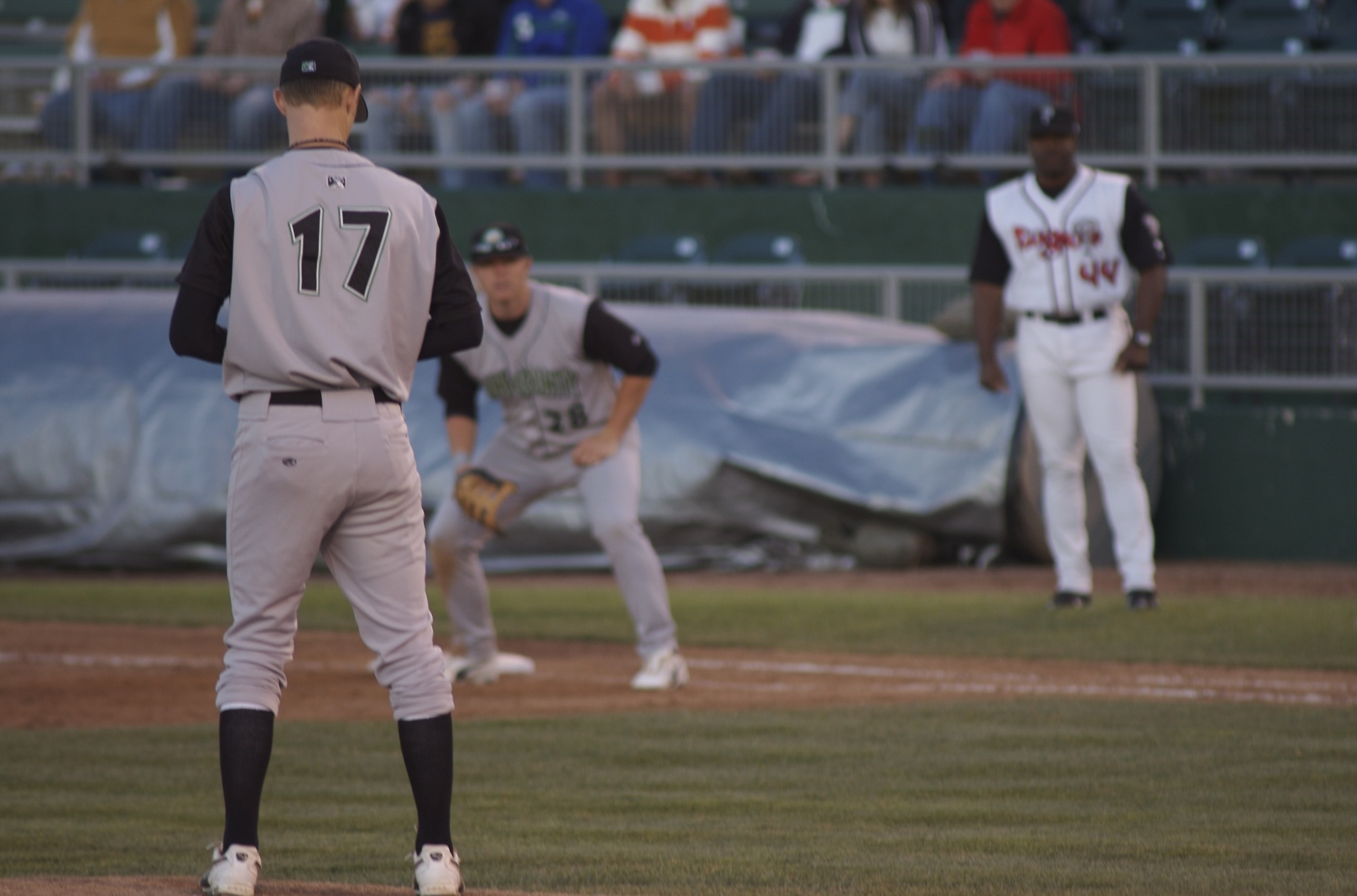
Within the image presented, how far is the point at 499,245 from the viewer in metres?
7.45

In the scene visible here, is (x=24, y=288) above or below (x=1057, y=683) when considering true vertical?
above

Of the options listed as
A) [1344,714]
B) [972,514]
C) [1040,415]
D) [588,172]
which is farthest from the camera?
[588,172]

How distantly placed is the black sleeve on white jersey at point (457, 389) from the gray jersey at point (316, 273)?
378 centimetres

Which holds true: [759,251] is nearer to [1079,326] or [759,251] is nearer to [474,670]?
[1079,326]

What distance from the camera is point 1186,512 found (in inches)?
494

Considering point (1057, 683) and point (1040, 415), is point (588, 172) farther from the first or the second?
point (1057, 683)

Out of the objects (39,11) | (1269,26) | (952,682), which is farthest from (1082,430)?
(39,11)

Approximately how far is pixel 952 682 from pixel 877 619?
77.7 inches

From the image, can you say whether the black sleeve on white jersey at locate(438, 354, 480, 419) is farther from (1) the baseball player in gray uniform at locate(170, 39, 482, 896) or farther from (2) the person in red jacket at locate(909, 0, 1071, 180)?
(2) the person in red jacket at locate(909, 0, 1071, 180)

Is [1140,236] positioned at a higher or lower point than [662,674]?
higher

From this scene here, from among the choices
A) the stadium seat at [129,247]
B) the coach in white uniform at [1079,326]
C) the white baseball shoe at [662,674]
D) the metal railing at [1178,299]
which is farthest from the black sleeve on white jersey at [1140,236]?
the stadium seat at [129,247]

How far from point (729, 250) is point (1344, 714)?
820cm

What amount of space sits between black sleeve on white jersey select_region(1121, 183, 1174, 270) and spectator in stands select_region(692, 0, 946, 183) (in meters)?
4.87

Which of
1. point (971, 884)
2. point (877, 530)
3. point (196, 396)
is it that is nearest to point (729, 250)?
point (877, 530)
